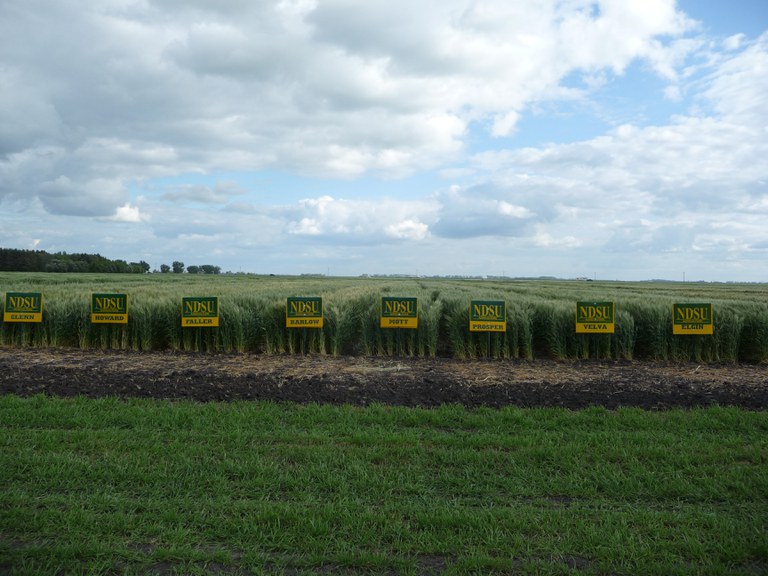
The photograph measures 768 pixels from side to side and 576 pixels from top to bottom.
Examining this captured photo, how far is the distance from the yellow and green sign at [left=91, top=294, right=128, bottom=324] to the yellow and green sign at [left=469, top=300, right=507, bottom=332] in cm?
817

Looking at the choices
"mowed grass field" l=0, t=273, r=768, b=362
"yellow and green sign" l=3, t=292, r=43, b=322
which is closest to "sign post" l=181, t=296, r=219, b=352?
"mowed grass field" l=0, t=273, r=768, b=362

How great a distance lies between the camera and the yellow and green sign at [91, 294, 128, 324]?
1282cm

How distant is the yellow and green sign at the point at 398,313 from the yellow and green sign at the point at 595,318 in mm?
3628

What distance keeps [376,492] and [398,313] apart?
306 inches

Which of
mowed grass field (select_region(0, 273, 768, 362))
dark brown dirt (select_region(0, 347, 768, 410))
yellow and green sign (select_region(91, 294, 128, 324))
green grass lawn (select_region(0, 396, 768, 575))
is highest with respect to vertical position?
yellow and green sign (select_region(91, 294, 128, 324))

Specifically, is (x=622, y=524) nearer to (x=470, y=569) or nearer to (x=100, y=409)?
(x=470, y=569)

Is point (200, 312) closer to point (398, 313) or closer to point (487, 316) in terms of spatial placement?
point (398, 313)

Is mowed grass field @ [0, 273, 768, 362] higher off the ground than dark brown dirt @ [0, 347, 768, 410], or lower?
higher

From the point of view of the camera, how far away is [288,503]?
4.20 m

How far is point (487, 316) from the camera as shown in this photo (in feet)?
39.1

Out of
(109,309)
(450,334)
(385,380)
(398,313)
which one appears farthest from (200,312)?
(450,334)

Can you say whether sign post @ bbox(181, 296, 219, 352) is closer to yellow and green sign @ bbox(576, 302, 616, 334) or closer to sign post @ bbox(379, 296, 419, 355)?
sign post @ bbox(379, 296, 419, 355)

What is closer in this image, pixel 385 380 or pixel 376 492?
pixel 376 492

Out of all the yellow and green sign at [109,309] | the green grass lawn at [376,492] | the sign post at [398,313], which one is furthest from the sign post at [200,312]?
the green grass lawn at [376,492]
